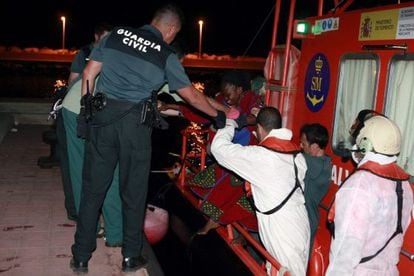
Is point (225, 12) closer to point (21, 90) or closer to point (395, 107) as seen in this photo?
point (21, 90)

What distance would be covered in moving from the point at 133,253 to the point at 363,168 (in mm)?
2178

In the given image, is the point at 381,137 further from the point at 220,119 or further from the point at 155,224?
the point at 155,224

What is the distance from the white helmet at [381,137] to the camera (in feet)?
9.11

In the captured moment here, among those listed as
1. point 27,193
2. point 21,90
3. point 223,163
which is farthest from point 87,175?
point 21,90

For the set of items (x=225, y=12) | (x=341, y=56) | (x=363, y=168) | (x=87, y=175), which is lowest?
(x=87, y=175)

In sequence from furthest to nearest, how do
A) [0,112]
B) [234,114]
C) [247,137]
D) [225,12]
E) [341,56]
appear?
[225,12]
[0,112]
[247,137]
[341,56]
[234,114]

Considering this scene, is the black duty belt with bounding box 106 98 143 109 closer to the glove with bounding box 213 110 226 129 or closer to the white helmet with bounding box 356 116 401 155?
the glove with bounding box 213 110 226 129

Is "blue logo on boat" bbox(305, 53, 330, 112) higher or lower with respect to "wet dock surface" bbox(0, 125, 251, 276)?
higher

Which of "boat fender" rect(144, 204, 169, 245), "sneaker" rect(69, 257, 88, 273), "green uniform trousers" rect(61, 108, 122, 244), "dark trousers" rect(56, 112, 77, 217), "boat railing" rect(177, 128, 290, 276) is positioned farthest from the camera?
"boat fender" rect(144, 204, 169, 245)

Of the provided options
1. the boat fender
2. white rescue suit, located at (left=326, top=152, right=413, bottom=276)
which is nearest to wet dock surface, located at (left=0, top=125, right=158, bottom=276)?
the boat fender

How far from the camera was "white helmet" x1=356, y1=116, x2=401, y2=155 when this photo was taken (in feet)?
9.11

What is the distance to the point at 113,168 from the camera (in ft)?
12.9

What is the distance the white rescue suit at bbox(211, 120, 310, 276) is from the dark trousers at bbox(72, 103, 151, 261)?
0.72 m

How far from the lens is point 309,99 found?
5.09 meters
